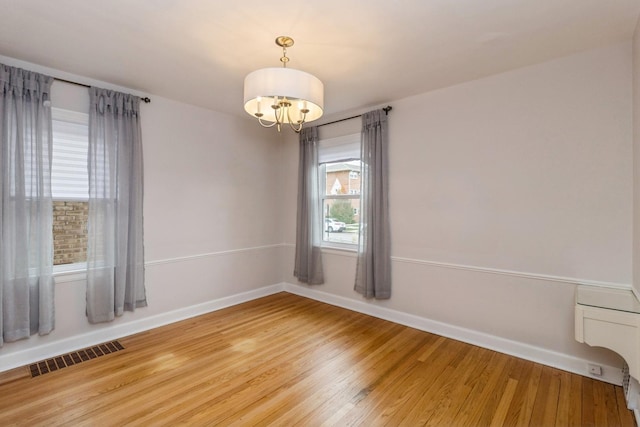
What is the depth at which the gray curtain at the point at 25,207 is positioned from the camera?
7.99ft

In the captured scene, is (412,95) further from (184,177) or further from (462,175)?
(184,177)

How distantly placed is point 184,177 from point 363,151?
2.19 metres

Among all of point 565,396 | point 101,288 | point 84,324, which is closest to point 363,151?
point 565,396

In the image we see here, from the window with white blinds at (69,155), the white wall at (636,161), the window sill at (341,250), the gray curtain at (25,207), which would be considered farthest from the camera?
the window sill at (341,250)

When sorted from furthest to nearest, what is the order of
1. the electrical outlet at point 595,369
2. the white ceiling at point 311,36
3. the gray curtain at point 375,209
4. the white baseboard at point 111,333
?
the gray curtain at point 375,209
the white baseboard at point 111,333
the electrical outlet at point 595,369
the white ceiling at point 311,36

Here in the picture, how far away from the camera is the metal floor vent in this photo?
2.47 m

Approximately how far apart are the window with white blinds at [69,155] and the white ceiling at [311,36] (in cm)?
44

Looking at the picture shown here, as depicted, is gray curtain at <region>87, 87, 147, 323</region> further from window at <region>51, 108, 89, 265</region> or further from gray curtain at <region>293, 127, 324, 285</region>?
gray curtain at <region>293, 127, 324, 285</region>

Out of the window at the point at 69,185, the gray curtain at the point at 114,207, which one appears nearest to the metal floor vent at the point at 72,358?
the gray curtain at the point at 114,207

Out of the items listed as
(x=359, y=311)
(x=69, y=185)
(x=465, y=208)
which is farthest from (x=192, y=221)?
(x=465, y=208)

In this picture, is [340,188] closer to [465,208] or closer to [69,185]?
[465,208]

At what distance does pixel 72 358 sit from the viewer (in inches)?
105

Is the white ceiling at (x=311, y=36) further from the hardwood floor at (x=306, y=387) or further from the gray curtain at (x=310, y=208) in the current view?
the hardwood floor at (x=306, y=387)

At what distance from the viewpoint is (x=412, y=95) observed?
337 cm
